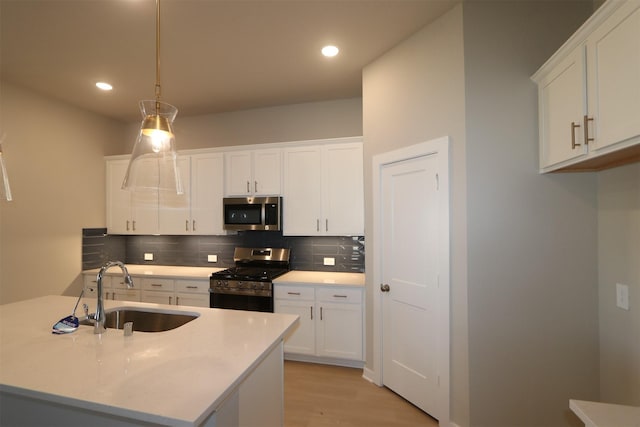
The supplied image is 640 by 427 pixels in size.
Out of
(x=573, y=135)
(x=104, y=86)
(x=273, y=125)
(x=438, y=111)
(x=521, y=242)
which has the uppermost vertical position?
(x=104, y=86)

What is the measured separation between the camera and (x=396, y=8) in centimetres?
212

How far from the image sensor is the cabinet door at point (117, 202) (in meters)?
4.10

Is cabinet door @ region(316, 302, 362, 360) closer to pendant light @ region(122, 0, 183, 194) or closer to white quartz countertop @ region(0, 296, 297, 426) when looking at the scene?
white quartz countertop @ region(0, 296, 297, 426)

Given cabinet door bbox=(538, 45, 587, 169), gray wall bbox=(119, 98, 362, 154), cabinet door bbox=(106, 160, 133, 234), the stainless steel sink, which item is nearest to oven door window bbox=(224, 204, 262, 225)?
gray wall bbox=(119, 98, 362, 154)

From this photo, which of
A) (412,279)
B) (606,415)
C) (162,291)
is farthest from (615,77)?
(162,291)

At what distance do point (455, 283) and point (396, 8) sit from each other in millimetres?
2035

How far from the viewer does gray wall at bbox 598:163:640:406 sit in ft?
5.14

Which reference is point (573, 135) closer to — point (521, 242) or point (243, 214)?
point (521, 242)

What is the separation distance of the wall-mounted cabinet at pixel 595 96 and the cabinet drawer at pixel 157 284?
386 cm

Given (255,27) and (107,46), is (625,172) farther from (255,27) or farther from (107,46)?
(107,46)

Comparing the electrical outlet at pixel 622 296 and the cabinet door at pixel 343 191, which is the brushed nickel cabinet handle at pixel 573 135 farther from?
the cabinet door at pixel 343 191

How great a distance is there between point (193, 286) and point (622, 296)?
3743mm

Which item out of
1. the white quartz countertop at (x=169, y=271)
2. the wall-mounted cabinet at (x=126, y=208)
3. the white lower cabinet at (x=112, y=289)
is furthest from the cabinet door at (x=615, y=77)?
the white lower cabinet at (x=112, y=289)

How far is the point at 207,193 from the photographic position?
148 inches
